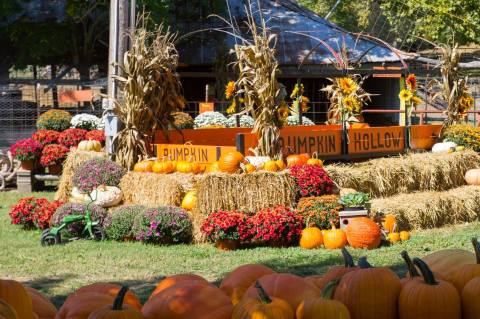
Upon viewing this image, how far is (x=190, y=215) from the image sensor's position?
406 inches

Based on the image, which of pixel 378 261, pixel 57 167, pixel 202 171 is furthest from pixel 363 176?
pixel 57 167

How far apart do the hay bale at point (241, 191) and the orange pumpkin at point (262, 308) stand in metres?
7.46

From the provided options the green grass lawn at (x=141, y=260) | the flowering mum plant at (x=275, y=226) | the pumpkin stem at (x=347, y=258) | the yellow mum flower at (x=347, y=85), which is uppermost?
the yellow mum flower at (x=347, y=85)

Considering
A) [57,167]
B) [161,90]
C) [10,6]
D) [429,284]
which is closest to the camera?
[429,284]

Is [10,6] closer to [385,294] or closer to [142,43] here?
[142,43]

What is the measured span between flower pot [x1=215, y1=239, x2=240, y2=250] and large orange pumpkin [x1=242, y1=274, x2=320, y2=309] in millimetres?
6725

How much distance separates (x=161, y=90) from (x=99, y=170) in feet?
5.18

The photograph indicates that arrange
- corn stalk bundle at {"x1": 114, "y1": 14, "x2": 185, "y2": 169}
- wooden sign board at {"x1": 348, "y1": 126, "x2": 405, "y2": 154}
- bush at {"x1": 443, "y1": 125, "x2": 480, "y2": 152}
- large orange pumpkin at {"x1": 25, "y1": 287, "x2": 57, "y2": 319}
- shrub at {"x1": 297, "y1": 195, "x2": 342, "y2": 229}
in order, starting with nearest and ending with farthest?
large orange pumpkin at {"x1": 25, "y1": 287, "x2": 57, "y2": 319} → shrub at {"x1": 297, "y1": 195, "x2": 342, "y2": 229} → corn stalk bundle at {"x1": 114, "y1": 14, "x2": 185, "y2": 169} → wooden sign board at {"x1": 348, "y1": 126, "x2": 405, "y2": 154} → bush at {"x1": 443, "y1": 125, "x2": 480, "y2": 152}

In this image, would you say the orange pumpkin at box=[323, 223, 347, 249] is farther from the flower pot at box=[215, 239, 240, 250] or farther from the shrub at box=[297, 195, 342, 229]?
the flower pot at box=[215, 239, 240, 250]

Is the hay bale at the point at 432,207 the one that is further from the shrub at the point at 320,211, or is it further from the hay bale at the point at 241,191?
the hay bale at the point at 241,191

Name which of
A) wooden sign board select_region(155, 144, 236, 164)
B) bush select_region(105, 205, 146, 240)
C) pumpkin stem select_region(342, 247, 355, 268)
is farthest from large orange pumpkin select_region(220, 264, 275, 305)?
wooden sign board select_region(155, 144, 236, 164)

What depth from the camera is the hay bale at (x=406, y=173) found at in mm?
11508

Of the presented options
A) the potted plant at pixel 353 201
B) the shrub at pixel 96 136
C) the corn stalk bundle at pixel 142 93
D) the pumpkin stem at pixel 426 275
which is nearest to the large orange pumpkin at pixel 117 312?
the pumpkin stem at pixel 426 275

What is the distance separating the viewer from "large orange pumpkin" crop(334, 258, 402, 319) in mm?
2793
